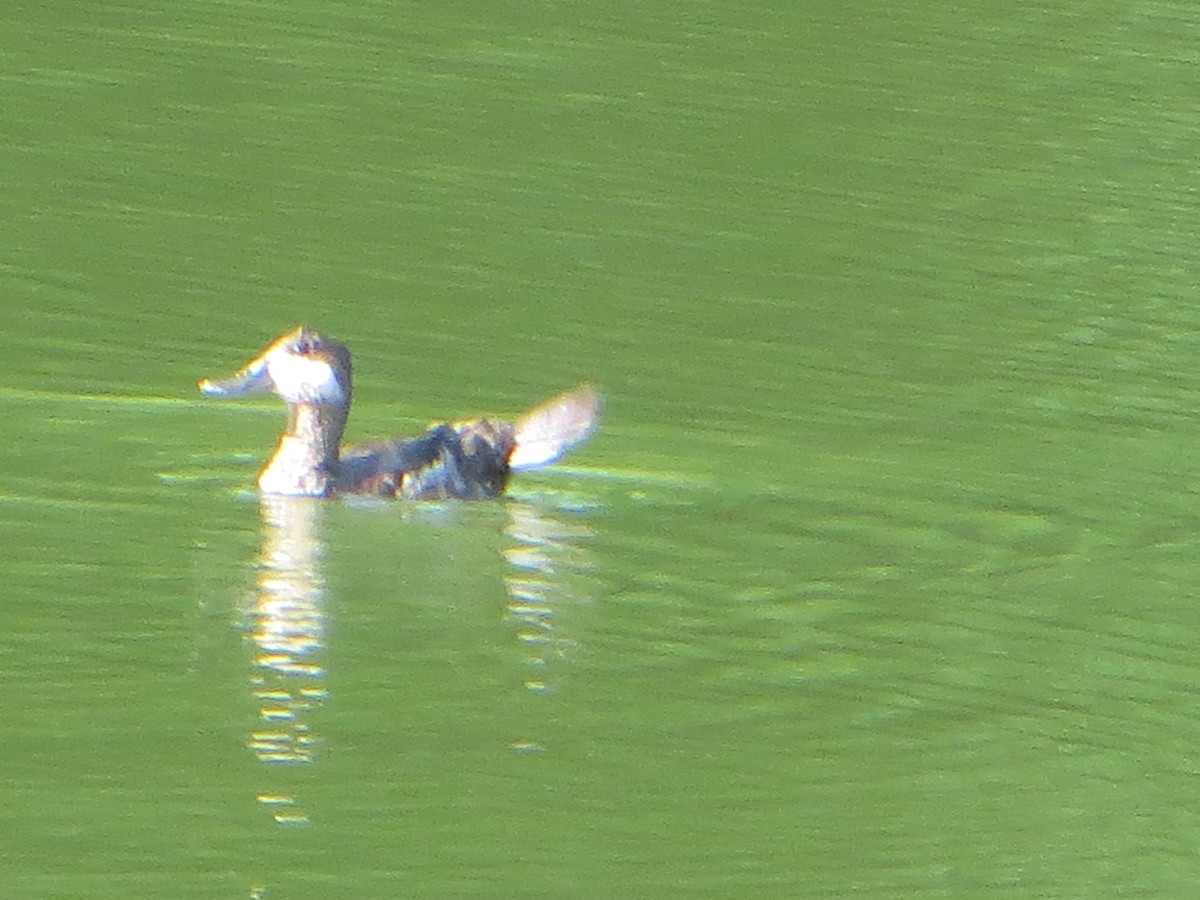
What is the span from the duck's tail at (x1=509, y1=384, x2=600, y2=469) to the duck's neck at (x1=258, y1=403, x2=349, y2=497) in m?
0.56

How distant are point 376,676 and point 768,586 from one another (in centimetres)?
138

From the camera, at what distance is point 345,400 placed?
10570 mm

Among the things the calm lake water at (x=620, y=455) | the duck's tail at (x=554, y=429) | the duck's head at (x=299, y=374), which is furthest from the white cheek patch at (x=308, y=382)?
the duck's tail at (x=554, y=429)

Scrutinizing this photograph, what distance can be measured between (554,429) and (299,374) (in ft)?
2.78

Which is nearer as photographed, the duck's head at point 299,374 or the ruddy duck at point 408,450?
the ruddy duck at point 408,450

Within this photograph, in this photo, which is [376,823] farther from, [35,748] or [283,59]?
[283,59]

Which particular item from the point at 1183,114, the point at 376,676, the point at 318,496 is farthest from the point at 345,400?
the point at 1183,114

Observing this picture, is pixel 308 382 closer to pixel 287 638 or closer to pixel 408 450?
pixel 408 450

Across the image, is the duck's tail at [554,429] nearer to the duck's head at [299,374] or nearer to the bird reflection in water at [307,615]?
the bird reflection in water at [307,615]

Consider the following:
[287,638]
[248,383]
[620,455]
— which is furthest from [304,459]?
[287,638]

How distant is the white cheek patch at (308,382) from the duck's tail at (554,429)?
605 millimetres

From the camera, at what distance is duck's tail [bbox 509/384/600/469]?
1018 cm

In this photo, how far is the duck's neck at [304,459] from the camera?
33.3ft

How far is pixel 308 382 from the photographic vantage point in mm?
10422
